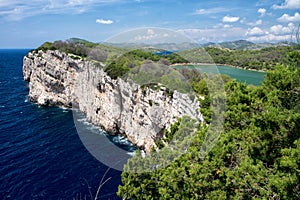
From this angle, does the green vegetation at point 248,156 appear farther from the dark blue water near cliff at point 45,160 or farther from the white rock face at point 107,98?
the dark blue water near cliff at point 45,160

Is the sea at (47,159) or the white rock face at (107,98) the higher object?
the white rock face at (107,98)

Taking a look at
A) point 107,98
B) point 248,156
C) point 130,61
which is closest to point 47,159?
point 107,98

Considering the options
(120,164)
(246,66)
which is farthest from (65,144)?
(246,66)

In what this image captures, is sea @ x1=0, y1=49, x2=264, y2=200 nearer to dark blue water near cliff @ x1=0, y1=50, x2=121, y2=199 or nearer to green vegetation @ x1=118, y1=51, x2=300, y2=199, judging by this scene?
dark blue water near cliff @ x1=0, y1=50, x2=121, y2=199

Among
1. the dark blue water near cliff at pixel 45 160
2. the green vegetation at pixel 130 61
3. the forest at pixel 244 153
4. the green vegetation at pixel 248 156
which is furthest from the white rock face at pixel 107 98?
the green vegetation at pixel 248 156

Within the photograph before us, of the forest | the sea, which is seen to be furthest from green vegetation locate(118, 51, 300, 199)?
the sea

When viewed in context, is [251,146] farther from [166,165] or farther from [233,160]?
[166,165]
